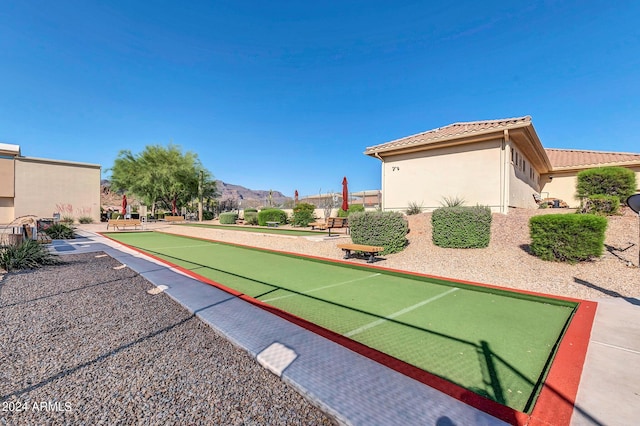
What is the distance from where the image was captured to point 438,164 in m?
12.9

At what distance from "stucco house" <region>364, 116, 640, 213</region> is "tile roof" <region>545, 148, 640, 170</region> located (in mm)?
64

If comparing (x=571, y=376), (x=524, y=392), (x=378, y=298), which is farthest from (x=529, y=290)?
(x=524, y=392)

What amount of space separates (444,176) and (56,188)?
34.4 metres

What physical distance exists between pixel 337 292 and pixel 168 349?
113 inches

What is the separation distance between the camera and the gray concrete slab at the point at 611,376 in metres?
1.79

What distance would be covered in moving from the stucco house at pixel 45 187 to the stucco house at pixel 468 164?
1187 inches

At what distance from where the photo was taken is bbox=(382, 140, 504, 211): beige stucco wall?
11.4 metres

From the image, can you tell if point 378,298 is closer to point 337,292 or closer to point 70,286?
point 337,292

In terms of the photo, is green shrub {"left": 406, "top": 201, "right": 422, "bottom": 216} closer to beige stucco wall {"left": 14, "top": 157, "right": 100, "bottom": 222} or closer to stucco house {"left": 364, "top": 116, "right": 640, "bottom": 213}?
stucco house {"left": 364, "top": 116, "right": 640, "bottom": 213}

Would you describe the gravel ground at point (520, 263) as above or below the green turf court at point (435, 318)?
above

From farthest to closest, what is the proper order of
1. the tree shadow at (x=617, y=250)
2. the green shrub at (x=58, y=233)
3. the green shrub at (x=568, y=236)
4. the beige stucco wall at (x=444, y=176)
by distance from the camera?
the green shrub at (x=58, y=233) → the beige stucco wall at (x=444, y=176) → the tree shadow at (x=617, y=250) → the green shrub at (x=568, y=236)

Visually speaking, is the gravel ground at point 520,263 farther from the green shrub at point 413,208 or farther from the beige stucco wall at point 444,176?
the green shrub at point 413,208

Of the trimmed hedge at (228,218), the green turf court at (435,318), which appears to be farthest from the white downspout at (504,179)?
the trimmed hedge at (228,218)

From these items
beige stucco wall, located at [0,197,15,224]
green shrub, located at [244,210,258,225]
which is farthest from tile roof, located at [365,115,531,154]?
beige stucco wall, located at [0,197,15,224]
